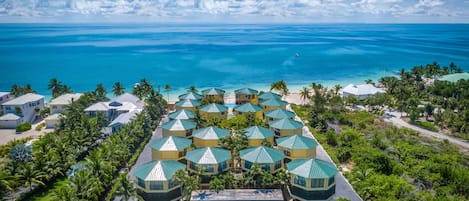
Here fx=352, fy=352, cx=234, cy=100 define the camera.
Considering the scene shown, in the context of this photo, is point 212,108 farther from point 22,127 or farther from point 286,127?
point 22,127

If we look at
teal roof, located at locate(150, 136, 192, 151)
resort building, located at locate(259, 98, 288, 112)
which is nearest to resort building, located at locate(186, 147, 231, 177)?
teal roof, located at locate(150, 136, 192, 151)

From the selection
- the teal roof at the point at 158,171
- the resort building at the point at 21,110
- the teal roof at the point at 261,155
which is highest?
the teal roof at the point at 261,155

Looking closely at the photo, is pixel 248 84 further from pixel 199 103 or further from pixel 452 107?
pixel 452 107

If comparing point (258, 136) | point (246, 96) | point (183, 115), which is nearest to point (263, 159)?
point (258, 136)

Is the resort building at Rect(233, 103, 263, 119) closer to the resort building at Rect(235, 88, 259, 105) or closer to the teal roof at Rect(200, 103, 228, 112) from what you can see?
the teal roof at Rect(200, 103, 228, 112)

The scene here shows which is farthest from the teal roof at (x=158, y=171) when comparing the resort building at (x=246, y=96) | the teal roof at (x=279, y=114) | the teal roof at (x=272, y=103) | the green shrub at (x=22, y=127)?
the green shrub at (x=22, y=127)

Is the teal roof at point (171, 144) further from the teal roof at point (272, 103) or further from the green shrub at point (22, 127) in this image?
the green shrub at point (22, 127)
